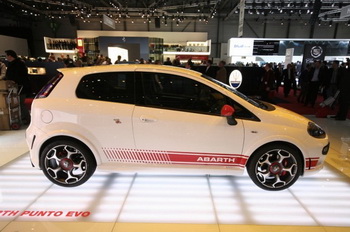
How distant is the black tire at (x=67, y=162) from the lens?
2.83 metres

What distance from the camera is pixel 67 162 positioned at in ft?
9.47

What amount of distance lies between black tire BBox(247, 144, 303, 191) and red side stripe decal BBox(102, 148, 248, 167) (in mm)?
163

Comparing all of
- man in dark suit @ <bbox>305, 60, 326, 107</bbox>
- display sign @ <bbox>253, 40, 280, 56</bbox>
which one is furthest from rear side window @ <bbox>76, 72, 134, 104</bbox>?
display sign @ <bbox>253, 40, 280, 56</bbox>

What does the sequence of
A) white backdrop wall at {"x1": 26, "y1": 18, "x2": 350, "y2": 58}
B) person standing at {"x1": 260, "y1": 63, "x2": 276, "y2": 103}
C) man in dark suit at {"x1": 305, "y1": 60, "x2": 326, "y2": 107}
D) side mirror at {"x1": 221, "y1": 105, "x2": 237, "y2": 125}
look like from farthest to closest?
1. white backdrop wall at {"x1": 26, "y1": 18, "x2": 350, "y2": 58}
2. person standing at {"x1": 260, "y1": 63, "x2": 276, "y2": 103}
3. man in dark suit at {"x1": 305, "y1": 60, "x2": 326, "y2": 107}
4. side mirror at {"x1": 221, "y1": 105, "x2": 237, "y2": 125}

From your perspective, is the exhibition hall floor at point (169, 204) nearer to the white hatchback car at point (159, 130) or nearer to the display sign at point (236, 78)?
the white hatchback car at point (159, 130)

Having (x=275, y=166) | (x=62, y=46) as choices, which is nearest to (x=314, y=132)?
(x=275, y=166)

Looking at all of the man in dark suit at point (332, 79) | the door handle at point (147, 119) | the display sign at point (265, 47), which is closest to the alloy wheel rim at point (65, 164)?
the door handle at point (147, 119)

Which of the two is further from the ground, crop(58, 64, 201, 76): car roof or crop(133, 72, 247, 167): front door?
crop(58, 64, 201, 76): car roof

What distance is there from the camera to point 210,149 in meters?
2.78

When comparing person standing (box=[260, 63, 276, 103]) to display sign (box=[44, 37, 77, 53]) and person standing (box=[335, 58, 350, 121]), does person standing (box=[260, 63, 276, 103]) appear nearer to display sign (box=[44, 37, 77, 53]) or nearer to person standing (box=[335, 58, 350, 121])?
person standing (box=[335, 58, 350, 121])

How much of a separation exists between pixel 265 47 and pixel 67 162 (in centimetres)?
1707

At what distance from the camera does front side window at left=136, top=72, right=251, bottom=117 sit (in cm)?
277

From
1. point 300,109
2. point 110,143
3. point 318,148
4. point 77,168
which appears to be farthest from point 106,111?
point 300,109

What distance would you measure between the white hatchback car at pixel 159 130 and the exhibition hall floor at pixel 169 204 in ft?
0.79
